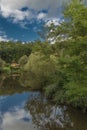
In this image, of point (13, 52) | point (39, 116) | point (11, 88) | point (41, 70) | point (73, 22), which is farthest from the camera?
point (13, 52)

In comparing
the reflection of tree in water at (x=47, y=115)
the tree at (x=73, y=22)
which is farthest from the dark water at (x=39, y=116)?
the tree at (x=73, y=22)

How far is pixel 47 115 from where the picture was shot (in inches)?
947

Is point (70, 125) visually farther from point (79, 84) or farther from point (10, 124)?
point (10, 124)

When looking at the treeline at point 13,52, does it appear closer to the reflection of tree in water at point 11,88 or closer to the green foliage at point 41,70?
the reflection of tree in water at point 11,88

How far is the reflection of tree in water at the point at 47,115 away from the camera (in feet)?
67.3

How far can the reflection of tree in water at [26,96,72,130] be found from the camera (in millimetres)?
20516

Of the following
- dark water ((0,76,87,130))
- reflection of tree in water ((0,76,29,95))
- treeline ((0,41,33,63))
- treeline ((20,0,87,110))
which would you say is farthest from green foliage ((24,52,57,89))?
treeline ((0,41,33,63))

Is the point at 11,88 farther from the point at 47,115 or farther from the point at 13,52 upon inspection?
the point at 13,52

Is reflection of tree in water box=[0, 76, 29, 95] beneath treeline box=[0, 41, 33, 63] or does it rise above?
beneath

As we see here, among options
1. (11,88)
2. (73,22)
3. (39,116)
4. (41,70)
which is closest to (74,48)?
(73,22)

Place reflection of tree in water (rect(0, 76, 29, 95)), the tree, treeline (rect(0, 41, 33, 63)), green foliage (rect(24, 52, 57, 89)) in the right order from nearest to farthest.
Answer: the tree → green foliage (rect(24, 52, 57, 89)) → reflection of tree in water (rect(0, 76, 29, 95)) → treeline (rect(0, 41, 33, 63))

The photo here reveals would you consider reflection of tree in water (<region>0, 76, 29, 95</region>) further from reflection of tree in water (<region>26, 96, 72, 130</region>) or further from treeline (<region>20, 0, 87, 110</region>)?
treeline (<region>20, 0, 87, 110</region>)

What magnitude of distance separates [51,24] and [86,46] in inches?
192

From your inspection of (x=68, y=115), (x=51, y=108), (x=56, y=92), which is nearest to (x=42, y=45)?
(x=56, y=92)
